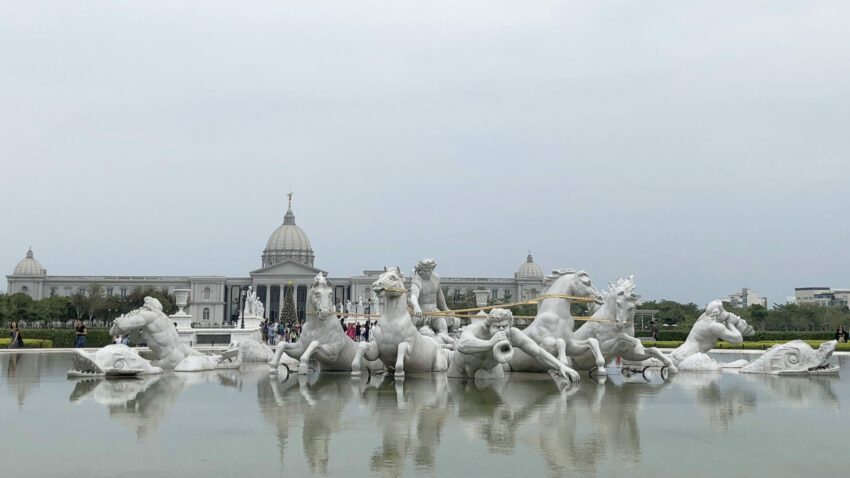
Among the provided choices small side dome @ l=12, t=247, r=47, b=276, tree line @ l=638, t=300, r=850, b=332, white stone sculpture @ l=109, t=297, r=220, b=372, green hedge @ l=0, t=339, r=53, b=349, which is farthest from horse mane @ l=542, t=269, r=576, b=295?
small side dome @ l=12, t=247, r=47, b=276

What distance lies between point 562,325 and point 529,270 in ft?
435

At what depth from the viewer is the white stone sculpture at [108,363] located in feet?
40.3

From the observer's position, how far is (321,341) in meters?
13.2

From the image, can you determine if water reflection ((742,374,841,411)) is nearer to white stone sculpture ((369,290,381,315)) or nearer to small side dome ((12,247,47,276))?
white stone sculpture ((369,290,381,315))

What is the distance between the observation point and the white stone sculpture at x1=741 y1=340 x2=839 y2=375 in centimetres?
1366

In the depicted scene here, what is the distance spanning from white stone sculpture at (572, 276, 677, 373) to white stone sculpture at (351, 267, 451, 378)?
8.48 ft

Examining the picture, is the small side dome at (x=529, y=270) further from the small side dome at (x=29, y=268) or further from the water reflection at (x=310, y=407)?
the water reflection at (x=310, y=407)

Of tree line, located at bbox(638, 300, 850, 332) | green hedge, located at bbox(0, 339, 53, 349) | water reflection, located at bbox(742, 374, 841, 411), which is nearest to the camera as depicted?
water reflection, located at bbox(742, 374, 841, 411)

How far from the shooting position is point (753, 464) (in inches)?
211

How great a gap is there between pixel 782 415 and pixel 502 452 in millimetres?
3732

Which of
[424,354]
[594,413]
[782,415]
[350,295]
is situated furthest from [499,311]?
[350,295]

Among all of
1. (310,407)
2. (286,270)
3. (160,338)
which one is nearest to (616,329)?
(310,407)

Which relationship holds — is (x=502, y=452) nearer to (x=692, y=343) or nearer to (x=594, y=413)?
(x=594, y=413)

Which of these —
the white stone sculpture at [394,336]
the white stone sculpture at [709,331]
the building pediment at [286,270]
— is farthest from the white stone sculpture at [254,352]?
the building pediment at [286,270]
